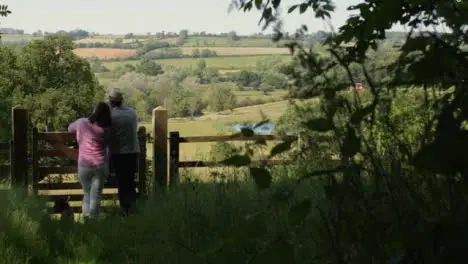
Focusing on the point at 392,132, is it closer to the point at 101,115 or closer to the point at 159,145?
the point at 101,115

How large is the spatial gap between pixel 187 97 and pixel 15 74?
38.3ft

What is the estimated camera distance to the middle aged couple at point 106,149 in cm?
914

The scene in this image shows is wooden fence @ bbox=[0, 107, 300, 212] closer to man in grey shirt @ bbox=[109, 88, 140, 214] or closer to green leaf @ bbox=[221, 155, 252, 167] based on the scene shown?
Answer: man in grey shirt @ bbox=[109, 88, 140, 214]

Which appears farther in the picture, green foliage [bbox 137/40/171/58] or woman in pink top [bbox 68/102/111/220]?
green foliage [bbox 137/40/171/58]

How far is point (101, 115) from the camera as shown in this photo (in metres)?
9.12

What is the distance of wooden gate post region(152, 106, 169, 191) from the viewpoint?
11.3m

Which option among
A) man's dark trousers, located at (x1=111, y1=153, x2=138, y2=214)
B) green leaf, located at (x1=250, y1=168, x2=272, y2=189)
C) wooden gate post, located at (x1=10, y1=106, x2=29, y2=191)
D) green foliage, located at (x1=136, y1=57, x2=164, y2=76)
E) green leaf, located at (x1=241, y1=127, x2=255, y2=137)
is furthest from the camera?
green foliage, located at (x1=136, y1=57, x2=164, y2=76)

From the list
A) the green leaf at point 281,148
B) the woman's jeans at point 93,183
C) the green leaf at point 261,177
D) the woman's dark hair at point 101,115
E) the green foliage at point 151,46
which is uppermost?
the green foliage at point 151,46

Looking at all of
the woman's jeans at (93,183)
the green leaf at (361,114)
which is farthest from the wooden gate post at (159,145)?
the green leaf at (361,114)

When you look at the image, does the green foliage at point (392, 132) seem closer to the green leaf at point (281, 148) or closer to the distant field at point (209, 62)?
the green leaf at point (281, 148)

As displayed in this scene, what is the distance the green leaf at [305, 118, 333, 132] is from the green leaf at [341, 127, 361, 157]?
7 centimetres

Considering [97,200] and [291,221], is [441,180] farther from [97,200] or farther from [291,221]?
[97,200]

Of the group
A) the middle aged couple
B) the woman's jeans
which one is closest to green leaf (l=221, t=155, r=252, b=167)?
the middle aged couple

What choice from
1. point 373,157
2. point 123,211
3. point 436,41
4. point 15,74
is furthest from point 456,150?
point 15,74
